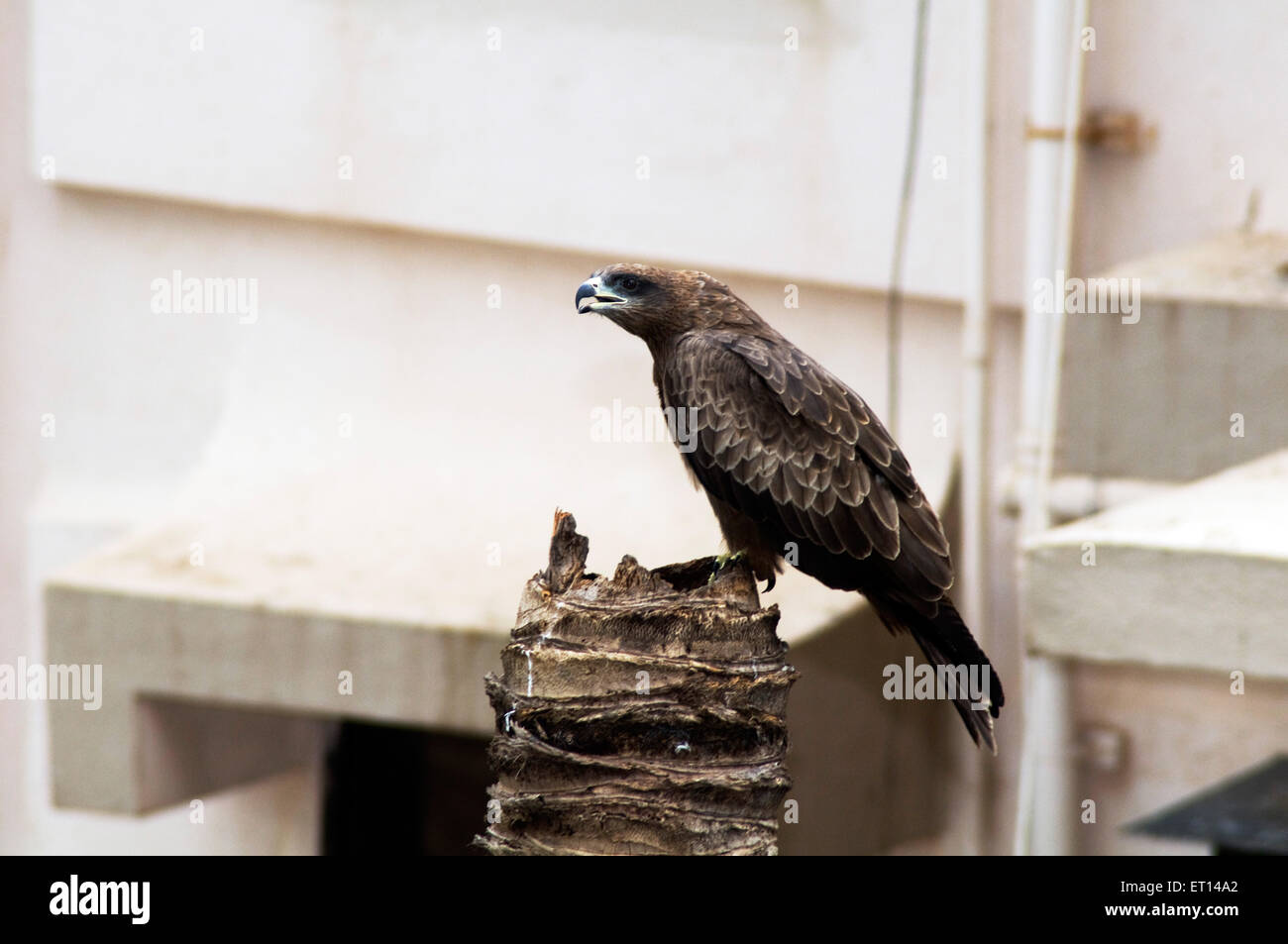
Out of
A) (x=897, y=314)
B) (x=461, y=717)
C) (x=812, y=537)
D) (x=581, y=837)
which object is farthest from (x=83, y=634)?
(x=581, y=837)

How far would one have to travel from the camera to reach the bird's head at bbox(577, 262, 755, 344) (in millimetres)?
6270

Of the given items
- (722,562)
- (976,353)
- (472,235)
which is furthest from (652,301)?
(472,235)

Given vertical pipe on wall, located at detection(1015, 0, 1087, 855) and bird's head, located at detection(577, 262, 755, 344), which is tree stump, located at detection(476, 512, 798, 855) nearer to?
bird's head, located at detection(577, 262, 755, 344)

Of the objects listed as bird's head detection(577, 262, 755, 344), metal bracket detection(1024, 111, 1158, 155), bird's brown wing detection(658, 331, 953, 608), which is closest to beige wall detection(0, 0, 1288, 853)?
metal bracket detection(1024, 111, 1158, 155)

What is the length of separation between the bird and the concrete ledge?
1.93 meters

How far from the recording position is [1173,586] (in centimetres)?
759

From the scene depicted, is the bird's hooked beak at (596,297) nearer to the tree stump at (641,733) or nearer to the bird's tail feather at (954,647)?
the bird's tail feather at (954,647)

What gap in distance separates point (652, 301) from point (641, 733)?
2.16 metres

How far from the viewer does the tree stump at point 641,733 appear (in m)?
4.50

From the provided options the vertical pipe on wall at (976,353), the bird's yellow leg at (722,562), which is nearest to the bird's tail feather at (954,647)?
the bird's yellow leg at (722,562)

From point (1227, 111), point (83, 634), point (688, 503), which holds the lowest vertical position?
point (83, 634)

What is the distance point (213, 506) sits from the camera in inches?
472

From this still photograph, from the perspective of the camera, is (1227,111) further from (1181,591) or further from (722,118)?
(1181,591)

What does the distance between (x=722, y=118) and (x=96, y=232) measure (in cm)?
470
